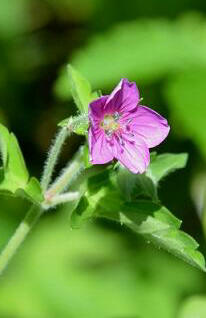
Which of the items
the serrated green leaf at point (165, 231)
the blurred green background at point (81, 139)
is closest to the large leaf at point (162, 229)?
the serrated green leaf at point (165, 231)

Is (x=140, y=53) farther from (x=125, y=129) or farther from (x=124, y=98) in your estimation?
(x=124, y=98)

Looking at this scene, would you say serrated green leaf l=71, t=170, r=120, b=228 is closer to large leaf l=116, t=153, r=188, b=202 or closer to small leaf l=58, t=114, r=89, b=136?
large leaf l=116, t=153, r=188, b=202

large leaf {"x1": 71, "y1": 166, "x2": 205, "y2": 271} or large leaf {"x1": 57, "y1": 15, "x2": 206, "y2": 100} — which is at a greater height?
large leaf {"x1": 71, "y1": 166, "x2": 205, "y2": 271}

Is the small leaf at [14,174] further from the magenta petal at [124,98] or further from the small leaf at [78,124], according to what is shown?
the magenta petal at [124,98]

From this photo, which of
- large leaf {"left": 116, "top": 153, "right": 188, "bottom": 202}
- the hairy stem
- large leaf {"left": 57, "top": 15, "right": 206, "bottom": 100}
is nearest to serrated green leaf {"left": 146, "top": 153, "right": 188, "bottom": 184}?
large leaf {"left": 116, "top": 153, "right": 188, "bottom": 202}

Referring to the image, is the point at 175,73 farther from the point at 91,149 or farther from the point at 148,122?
the point at 91,149

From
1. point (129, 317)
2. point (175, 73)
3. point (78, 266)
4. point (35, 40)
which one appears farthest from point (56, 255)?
point (35, 40)
